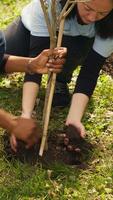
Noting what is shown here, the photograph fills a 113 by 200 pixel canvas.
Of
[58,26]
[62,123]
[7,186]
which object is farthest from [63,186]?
[58,26]

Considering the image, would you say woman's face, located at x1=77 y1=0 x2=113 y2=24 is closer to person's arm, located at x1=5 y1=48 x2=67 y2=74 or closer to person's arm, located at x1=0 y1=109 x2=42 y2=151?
person's arm, located at x1=5 y1=48 x2=67 y2=74

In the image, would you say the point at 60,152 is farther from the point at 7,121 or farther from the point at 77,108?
the point at 7,121

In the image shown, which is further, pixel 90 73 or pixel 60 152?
pixel 90 73

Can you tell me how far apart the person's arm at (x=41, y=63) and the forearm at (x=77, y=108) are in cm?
32

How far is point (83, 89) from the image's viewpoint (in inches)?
115

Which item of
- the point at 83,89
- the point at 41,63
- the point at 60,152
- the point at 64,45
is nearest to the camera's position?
the point at 41,63

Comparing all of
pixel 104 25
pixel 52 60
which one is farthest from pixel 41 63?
pixel 104 25

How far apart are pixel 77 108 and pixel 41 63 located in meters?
0.40

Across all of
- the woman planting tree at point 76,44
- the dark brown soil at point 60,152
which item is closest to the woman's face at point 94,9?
the woman planting tree at point 76,44

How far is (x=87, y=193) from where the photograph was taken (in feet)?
8.58

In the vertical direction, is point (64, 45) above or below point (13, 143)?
above

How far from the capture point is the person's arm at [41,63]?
8.14 feet

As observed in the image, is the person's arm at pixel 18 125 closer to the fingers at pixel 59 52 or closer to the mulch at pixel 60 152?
the mulch at pixel 60 152

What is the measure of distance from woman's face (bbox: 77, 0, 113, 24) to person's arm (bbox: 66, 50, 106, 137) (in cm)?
32
